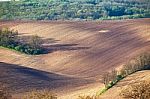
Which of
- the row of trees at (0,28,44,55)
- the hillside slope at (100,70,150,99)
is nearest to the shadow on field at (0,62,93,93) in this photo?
the hillside slope at (100,70,150,99)

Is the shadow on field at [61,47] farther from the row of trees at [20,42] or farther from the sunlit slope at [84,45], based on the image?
the row of trees at [20,42]

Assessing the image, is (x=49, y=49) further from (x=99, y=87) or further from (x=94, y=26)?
(x=99, y=87)

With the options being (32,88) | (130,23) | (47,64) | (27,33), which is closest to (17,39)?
(27,33)

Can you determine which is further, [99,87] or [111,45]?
[111,45]

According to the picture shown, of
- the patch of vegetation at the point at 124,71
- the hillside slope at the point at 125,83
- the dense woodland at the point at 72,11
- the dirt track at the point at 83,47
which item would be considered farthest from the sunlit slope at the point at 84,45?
the dense woodland at the point at 72,11

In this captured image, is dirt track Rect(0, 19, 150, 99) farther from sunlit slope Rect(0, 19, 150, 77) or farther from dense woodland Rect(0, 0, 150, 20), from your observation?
dense woodland Rect(0, 0, 150, 20)

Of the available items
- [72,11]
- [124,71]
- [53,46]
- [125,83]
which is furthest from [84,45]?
[72,11]
